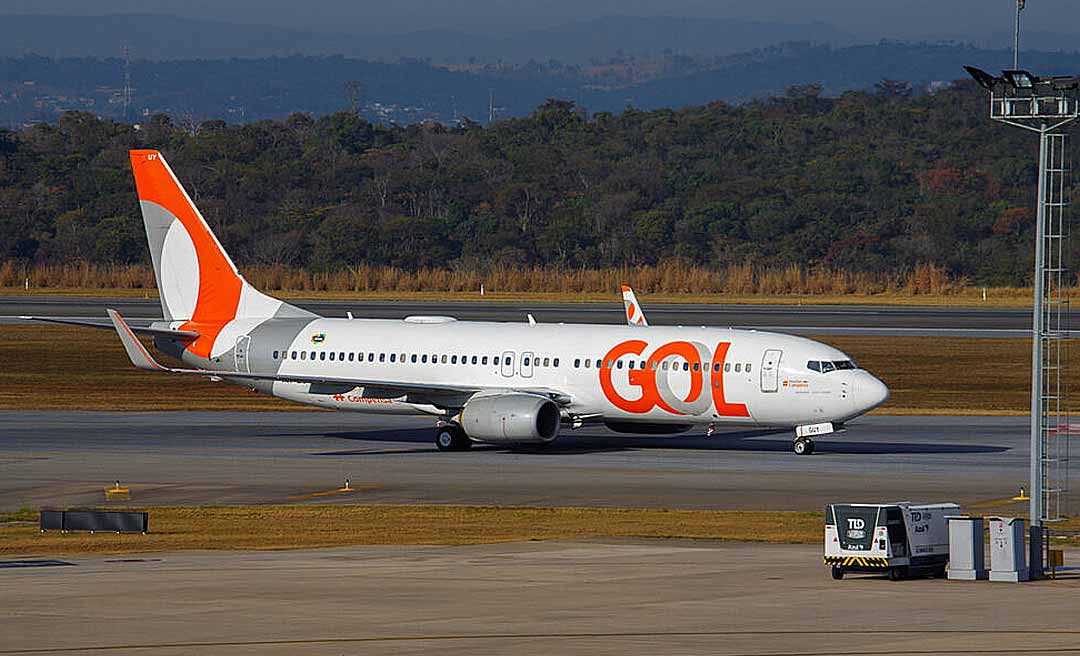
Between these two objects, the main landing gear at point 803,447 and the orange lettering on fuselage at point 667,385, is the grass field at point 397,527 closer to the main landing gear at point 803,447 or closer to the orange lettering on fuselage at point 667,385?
the orange lettering on fuselage at point 667,385

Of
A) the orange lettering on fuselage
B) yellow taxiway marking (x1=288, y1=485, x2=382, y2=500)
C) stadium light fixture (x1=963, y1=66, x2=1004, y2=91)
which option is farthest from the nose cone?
stadium light fixture (x1=963, y1=66, x2=1004, y2=91)

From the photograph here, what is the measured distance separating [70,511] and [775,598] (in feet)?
54.4

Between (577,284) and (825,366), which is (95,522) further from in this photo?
(577,284)

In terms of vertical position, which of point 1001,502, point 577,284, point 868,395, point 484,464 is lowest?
point 484,464

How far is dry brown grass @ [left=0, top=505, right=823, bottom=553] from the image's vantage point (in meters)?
35.5

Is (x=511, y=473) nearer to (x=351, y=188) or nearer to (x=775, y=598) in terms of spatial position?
(x=775, y=598)

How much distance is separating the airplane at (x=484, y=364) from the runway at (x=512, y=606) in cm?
1782

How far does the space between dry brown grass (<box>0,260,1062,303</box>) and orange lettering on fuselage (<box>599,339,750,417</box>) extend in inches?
2996

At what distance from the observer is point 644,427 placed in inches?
2132

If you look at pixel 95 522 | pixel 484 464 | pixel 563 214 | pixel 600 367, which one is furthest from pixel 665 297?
pixel 95 522

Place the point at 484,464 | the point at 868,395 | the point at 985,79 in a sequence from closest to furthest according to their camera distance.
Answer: the point at 985,79
the point at 868,395
the point at 484,464

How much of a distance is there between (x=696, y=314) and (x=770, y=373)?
58516 mm

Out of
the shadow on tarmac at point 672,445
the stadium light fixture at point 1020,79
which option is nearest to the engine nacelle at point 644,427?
the shadow on tarmac at point 672,445

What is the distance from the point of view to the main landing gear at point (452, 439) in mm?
53875
